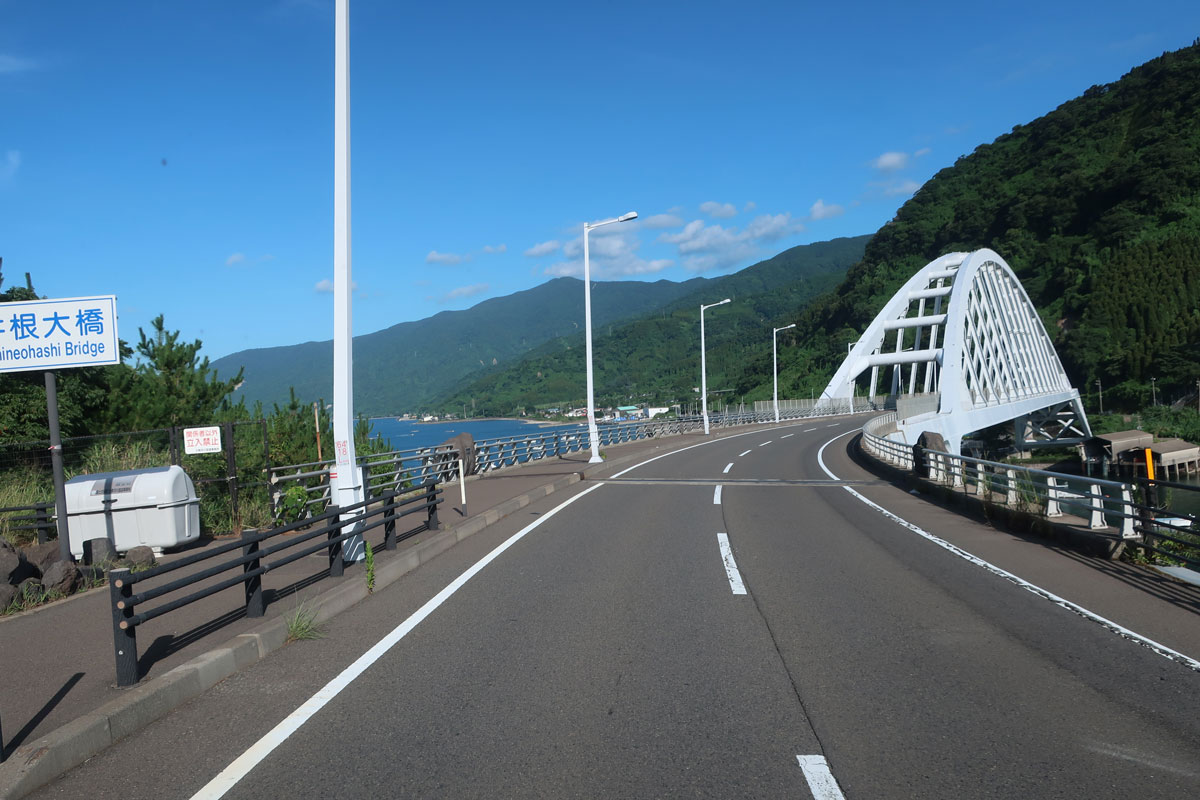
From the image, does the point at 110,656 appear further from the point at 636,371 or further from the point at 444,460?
the point at 636,371

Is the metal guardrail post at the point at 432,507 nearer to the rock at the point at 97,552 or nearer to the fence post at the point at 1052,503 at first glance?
the rock at the point at 97,552

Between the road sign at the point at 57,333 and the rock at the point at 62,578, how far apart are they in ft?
7.41

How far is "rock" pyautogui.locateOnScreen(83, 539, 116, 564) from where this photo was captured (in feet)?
33.3

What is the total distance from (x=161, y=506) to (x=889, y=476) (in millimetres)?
19141

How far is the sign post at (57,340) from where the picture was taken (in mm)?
8594

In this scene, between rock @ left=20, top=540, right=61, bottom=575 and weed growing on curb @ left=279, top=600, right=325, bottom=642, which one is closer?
weed growing on curb @ left=279, top=600, right=325, bottom=642

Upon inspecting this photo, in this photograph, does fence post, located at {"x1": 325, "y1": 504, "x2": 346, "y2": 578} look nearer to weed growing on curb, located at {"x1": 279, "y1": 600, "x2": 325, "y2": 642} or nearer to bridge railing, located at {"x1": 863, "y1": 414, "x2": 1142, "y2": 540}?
weed growing on curb, located at {"x1": 279, "y1": 600, "x2": 325, "y2": 642}

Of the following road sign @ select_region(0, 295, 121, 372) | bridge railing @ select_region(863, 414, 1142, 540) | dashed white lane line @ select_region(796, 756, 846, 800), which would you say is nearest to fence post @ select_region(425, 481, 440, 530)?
road sign @ select_region(0, 295, 121, 372)

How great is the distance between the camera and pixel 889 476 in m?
23.3

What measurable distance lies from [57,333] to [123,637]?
536cm

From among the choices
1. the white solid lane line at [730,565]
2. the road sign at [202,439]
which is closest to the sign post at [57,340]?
the road sign at [202,439]

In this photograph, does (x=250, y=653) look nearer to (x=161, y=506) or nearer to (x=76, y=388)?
(x=161, y=506)

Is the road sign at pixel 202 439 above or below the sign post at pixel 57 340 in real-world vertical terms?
A: below

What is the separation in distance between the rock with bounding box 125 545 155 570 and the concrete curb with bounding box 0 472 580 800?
12.6 feet
